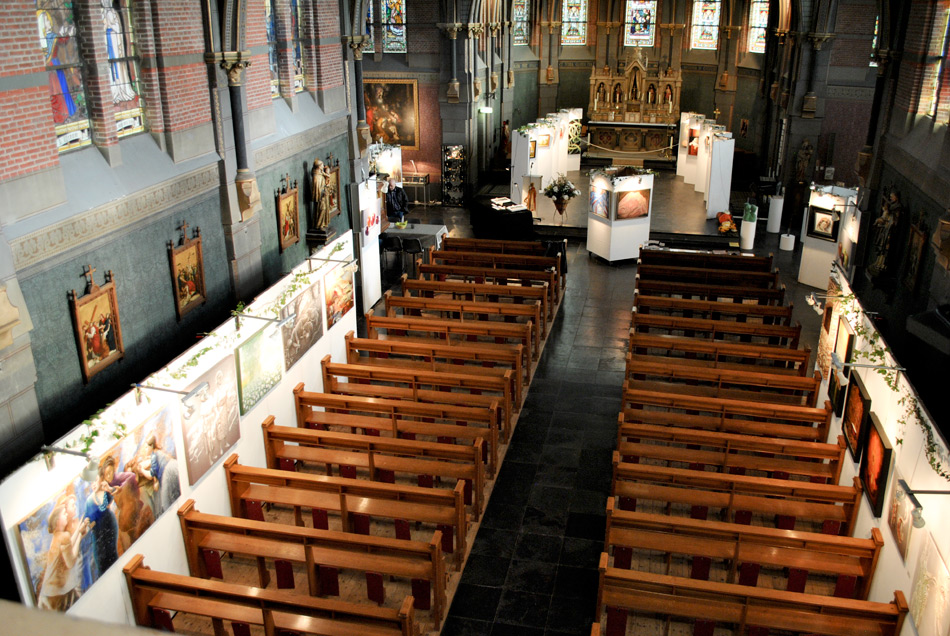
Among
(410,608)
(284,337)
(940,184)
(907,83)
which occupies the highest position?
(907,83)

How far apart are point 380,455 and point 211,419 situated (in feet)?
7.09

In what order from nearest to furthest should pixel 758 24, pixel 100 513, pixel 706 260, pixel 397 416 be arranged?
pixel 100 513 → pixel 397 416 → pixel 706 260 → pixel 758 24

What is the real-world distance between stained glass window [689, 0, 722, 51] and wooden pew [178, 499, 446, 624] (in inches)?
1131

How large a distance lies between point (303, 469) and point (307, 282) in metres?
2.69

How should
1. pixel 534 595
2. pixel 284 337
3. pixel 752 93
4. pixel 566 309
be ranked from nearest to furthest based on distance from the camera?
pixel 534 595 → pixel 284 337 → pixel 566 309 → pixel 752 93

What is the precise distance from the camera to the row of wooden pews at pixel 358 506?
301 inches

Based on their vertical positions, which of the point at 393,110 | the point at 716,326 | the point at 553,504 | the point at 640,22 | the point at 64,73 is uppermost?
the point at 640,22

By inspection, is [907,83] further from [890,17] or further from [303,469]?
[303,469]

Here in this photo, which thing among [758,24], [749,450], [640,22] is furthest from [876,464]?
[640,22]

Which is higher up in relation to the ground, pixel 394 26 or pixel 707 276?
pixel 394 26

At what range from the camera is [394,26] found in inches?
997

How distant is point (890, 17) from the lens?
49.8ft

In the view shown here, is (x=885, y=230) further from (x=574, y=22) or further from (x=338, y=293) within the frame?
(x=574, y=22)

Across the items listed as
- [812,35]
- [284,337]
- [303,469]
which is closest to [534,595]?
[303,469]
